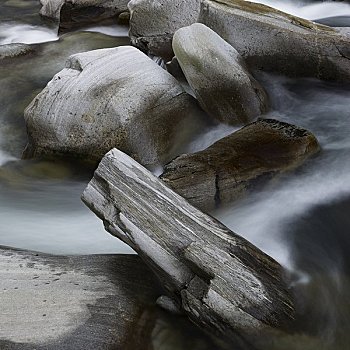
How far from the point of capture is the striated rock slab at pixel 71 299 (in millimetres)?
3613

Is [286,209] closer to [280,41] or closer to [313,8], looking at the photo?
[280,41]

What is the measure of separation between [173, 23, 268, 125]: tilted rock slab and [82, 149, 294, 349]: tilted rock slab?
8.02 ft

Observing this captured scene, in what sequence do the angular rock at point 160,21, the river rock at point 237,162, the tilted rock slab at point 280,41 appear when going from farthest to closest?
the angular rock at point 160,21 < the tilted rock slab at point 280,41 < the river rock at point 237,162

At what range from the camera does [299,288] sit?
426 cm

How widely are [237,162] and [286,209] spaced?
0.63m

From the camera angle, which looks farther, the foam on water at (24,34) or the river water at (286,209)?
the foam on water at (24,34)

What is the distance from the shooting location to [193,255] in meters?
3.83

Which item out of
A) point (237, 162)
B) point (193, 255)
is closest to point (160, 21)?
point (237, 162)

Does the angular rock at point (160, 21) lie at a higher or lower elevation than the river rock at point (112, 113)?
higher

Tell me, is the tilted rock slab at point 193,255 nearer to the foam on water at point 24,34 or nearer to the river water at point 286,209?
the river water at point 286,209

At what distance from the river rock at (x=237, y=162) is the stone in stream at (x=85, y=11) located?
5.42m

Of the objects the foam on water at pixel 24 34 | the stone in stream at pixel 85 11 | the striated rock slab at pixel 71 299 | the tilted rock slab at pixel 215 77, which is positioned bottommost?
the foam on water at pixel 24 34

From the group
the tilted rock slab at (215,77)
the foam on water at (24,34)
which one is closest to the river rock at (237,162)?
the tilted rock slab at (215,77)

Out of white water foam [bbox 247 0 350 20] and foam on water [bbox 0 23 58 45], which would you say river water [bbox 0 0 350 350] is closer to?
foam on water [bbox 0 23 58 45]
